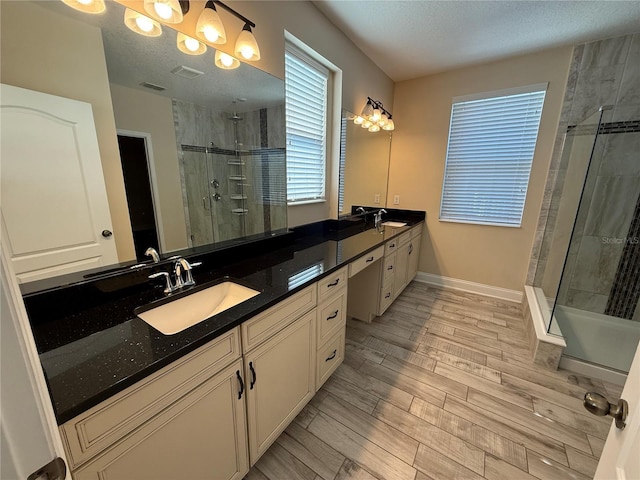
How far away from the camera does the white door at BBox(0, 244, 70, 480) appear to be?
34cm

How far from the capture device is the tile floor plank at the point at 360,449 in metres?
1.27

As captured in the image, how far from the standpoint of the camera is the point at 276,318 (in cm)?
118

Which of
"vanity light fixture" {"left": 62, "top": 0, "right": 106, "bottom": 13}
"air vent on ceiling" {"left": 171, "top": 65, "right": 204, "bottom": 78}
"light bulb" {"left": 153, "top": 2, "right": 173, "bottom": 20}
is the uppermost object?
"light bulb" {"left": 153, "top": 2, "right": 173, "bottom": 20}

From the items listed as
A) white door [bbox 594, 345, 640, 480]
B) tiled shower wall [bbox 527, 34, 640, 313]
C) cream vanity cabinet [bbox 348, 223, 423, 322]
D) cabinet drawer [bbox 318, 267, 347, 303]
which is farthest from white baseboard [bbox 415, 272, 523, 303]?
white door [bbox 594, 345, 640, 480]

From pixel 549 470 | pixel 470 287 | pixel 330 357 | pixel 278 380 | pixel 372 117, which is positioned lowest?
pixel 549 470

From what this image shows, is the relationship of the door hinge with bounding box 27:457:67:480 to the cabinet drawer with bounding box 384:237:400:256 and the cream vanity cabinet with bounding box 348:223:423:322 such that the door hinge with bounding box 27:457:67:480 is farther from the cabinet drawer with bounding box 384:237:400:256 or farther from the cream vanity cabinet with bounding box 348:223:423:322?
the cabinet drawer with bounding box 384:237:400:256

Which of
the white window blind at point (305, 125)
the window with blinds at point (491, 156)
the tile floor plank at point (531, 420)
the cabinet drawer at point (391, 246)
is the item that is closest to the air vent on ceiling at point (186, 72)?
the white window blind at point (305, 125)

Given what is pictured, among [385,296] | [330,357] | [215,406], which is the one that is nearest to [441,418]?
[330,357]

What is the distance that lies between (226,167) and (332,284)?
95 cm

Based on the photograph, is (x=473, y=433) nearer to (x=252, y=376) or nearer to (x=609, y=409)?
(x=609, y=409)

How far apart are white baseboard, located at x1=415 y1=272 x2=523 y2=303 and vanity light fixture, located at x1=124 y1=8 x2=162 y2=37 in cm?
358

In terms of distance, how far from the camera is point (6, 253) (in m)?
0.35

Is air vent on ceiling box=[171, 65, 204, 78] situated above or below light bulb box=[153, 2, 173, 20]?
below

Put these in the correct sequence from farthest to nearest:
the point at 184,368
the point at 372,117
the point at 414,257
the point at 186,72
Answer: the point at 414,257, the point at 372,117, the point at 186,72, the point at 184,368
